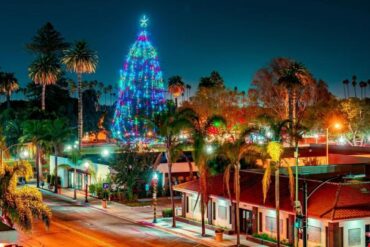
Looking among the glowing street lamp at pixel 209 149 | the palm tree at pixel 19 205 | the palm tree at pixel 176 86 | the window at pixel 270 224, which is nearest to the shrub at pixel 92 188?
the glowing street lamp at pixel 209 149

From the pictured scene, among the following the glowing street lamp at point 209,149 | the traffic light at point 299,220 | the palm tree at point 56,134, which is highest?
the palm tree at point 56,134

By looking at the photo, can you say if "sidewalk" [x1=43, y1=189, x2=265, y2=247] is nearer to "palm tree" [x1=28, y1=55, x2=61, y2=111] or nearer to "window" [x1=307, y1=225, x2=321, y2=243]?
"window" [x1=307, y1=225, x2=321, y2=243]

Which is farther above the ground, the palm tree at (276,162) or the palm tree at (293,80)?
the palm tree at (293,80)

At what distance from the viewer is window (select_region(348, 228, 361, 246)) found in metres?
38.0

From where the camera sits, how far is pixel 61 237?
44.0 m

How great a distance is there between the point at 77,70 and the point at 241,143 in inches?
2745

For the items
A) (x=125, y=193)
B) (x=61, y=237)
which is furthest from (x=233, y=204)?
(x=125, y=193)

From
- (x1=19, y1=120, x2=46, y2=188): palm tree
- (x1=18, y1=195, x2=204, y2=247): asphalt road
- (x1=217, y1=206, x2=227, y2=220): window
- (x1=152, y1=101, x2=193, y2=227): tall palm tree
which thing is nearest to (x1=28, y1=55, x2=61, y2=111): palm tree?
(x1=19, y1=120, x2=46, y2=188): palm tree

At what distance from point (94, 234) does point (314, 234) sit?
15682mm

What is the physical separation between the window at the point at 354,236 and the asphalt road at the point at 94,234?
31.8ft

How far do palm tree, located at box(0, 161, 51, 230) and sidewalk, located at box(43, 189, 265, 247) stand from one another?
1486 centimetres

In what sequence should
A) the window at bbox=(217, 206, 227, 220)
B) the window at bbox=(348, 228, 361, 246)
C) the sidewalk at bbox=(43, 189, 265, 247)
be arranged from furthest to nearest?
the window at bbox=(217, 206, 227, 220)
the sidewalk at bbox=(43, 189, 265, 247)
the window at bbox=(348, 228, 361, 246)

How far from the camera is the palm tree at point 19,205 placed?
1155 inches

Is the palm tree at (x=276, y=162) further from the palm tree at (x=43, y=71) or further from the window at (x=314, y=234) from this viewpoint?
the palm tree at (x=43, y=71)
